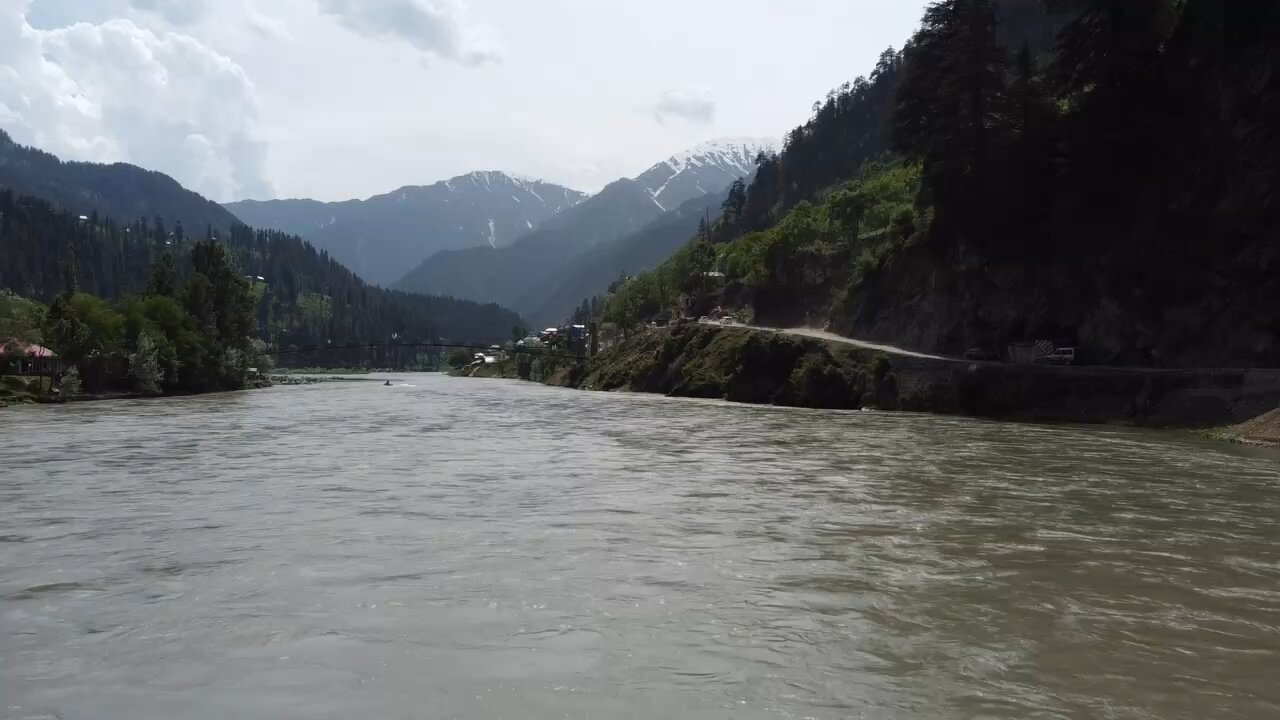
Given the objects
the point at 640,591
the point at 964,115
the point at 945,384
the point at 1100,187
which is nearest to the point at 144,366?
the point at 945,384

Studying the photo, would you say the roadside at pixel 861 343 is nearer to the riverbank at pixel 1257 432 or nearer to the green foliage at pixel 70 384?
the riverbank at pixel 1257 432

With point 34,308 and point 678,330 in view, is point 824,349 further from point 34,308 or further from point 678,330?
point 34,308

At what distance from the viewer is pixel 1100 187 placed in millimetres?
66438

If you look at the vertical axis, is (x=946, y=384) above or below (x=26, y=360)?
above

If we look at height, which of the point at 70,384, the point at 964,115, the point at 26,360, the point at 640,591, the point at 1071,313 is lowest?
the point at 70,384

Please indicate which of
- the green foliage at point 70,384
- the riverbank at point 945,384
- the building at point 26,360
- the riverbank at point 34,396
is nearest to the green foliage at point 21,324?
the building at point 26,360

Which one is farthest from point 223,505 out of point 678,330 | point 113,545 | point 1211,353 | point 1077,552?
point 678,330

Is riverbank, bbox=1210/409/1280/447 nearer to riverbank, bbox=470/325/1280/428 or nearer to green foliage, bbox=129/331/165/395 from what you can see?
riverbank, bbox=470/325/1280/428

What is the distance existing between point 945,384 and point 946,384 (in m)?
0.08

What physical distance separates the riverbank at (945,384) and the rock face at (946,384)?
7 cm

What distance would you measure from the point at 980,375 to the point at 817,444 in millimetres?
26532

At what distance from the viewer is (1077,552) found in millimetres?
17906

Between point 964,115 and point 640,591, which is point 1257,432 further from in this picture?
point 640,591

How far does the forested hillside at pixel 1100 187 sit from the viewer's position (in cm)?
5859
